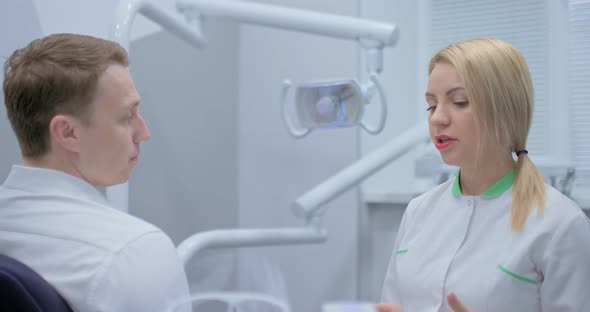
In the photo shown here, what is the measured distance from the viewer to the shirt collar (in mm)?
1057

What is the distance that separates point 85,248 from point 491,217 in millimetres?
811

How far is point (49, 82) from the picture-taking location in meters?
1.04

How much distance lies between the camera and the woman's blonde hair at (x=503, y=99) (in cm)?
122

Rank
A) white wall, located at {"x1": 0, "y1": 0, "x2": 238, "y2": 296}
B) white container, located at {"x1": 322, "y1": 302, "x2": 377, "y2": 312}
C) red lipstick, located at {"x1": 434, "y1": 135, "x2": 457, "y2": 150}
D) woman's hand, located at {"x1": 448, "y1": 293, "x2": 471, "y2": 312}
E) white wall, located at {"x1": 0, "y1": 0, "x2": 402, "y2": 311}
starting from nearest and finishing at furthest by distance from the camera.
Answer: white container, located at {"x1": 322, "y1": 302, "x2": 377, "y2": 312}
woman's hand, located at {"x1": 448, "y1": 293, "x2": 471, "y2": 312}
red lipstick, located at {"x1": 434, "y1": 135, "x2": 457, "y2": 150}
white wall, located at {"x1": 0, "y1": 0, "x2": 238, "y2": 296}
white wall, located at {"x1": 0, "y1": 0, "x2": 402, "y2": 311}

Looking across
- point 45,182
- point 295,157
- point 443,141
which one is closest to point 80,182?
point 45,182

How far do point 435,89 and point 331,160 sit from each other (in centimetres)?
150

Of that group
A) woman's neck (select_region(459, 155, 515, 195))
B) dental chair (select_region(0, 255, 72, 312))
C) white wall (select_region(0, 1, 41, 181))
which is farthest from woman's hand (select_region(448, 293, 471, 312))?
white wall (select_region(0, 1, 41, 181))

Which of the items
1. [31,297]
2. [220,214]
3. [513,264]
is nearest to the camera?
[31,297]

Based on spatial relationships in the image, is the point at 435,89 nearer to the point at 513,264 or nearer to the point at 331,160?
the point at 513,264

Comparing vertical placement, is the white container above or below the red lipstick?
below

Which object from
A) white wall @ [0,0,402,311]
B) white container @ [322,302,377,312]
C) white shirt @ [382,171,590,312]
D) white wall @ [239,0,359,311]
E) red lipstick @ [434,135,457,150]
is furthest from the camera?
white wall @ [239,0,359,311]

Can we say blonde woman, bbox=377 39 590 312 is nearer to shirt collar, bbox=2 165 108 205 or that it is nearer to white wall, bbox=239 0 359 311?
shirt collar, bbox=2 165 108 205

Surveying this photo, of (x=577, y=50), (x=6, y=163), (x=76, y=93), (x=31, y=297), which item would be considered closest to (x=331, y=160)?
(x=577, y=50)

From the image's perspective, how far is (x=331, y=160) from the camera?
278 centimetres
